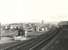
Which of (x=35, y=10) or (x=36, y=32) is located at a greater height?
(x=35, y=10)

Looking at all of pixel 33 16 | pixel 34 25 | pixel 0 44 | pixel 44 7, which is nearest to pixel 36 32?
pixel 34 25

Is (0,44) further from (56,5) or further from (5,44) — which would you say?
(56,5)

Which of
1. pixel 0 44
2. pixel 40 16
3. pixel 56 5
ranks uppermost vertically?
pixel 56 5

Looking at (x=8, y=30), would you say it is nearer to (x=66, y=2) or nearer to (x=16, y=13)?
(x=16, y=13)

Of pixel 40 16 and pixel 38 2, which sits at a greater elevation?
pixel 38 2

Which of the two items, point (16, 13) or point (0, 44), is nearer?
point (0, 44)

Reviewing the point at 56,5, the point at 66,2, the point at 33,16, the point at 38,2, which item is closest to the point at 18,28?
the point at 33,16
